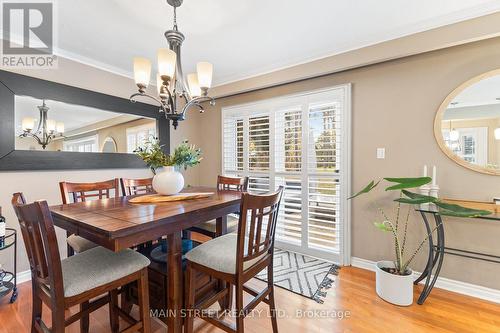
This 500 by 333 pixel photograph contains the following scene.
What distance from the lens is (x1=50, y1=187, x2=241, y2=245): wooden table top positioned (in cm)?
111

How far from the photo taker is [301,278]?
2.37 metres

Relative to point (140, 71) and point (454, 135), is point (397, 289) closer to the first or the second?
point (454, 135)

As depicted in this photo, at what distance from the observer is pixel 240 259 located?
4.28 feet

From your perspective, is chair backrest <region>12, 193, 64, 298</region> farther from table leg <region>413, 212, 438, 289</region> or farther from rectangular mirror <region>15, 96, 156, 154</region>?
table leg <region>413, 212, 438, 289</region>

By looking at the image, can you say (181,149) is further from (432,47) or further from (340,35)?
(432,47)

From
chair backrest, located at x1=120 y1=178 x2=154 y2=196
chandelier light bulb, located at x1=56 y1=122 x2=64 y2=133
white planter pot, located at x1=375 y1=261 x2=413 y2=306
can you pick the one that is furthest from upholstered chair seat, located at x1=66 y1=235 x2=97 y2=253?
white planter pot, located at x1=375 y1=261 x2=413 y2=306

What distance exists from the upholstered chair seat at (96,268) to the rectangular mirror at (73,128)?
168 cm

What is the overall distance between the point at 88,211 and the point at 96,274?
0.41 m

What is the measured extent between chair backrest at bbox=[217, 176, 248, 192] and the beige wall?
1.26 meters

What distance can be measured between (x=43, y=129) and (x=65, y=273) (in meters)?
1.93

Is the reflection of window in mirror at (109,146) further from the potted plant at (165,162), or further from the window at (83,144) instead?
the potted plant at (165,162)

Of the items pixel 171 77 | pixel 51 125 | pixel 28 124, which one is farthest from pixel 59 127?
pixel 171 77

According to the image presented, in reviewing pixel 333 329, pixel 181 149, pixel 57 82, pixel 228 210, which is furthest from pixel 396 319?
pixel 57 82

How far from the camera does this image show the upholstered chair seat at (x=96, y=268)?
3.73 ft
